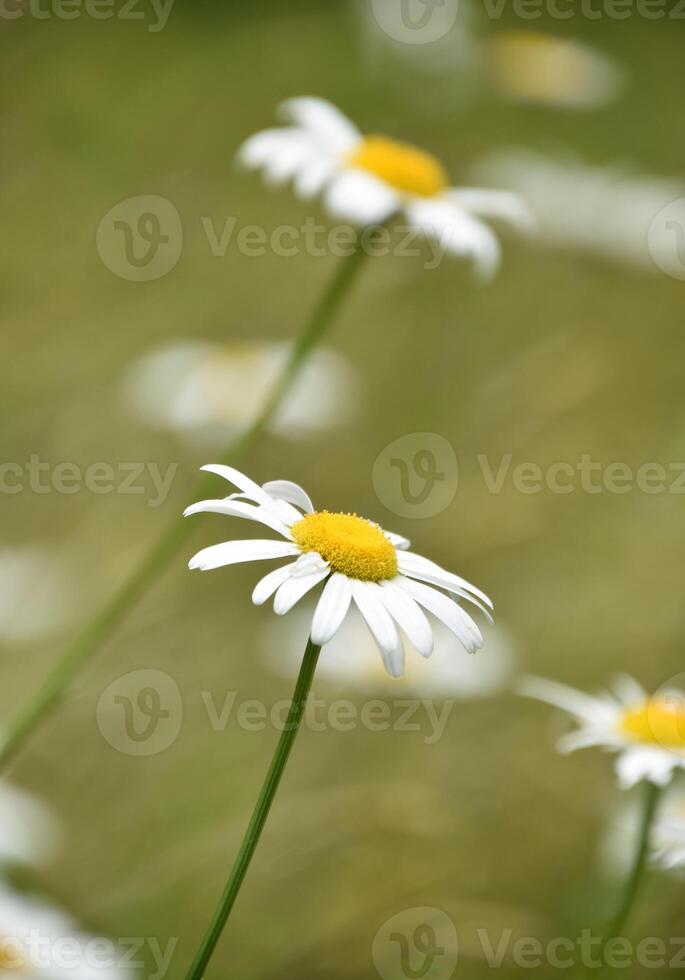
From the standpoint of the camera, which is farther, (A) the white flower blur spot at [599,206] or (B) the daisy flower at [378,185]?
(A) the white flower blur spot at [599,206]

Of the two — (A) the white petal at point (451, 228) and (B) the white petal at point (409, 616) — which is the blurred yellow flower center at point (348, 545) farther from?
(A) the white petal at point (451, 228)

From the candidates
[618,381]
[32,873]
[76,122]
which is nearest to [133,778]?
[32,873]

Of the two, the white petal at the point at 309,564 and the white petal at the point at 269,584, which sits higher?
the white petal at the point at 309,564

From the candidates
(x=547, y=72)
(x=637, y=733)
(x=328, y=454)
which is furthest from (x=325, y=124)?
(x=547, y=72)

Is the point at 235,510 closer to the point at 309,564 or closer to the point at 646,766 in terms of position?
the point at 309,564

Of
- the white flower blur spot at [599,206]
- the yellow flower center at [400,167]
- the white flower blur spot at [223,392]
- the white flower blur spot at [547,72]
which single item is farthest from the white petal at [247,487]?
the white flower blur spot at [547,72]

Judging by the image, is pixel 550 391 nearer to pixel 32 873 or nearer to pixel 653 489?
pixel 653 489

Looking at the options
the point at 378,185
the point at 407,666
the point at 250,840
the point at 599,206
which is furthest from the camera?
the point at 599,206
